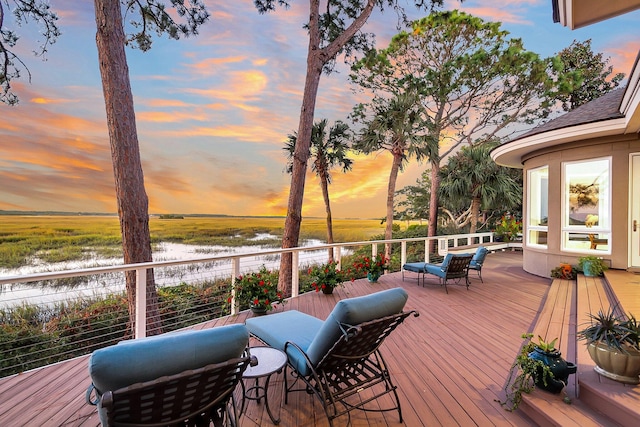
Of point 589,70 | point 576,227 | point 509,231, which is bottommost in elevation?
point 509,231

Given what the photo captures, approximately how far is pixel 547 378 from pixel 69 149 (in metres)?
16.2

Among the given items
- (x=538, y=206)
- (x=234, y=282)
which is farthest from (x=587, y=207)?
(x=234, y=282)

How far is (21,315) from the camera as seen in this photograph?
7.75m

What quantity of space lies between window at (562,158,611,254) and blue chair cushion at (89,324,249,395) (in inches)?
317

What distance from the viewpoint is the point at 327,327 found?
231 cm

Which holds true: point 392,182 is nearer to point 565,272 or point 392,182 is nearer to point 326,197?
point 326,197

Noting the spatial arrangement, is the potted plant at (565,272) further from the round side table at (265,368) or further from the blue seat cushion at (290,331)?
the round side table at (265,368)

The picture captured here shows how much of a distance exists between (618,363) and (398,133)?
1128 centimetres

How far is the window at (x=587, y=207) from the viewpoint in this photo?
671cm

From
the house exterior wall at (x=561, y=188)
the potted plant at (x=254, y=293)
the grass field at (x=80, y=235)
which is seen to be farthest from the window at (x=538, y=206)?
the grass field at (x=80, y=235)

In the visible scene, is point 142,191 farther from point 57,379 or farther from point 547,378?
point 547,378

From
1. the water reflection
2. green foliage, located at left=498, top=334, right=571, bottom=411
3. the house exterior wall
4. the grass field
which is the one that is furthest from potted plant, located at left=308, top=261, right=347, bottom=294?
the grass field

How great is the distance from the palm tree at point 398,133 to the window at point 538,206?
4839mm

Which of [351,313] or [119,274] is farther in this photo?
[119,274]
